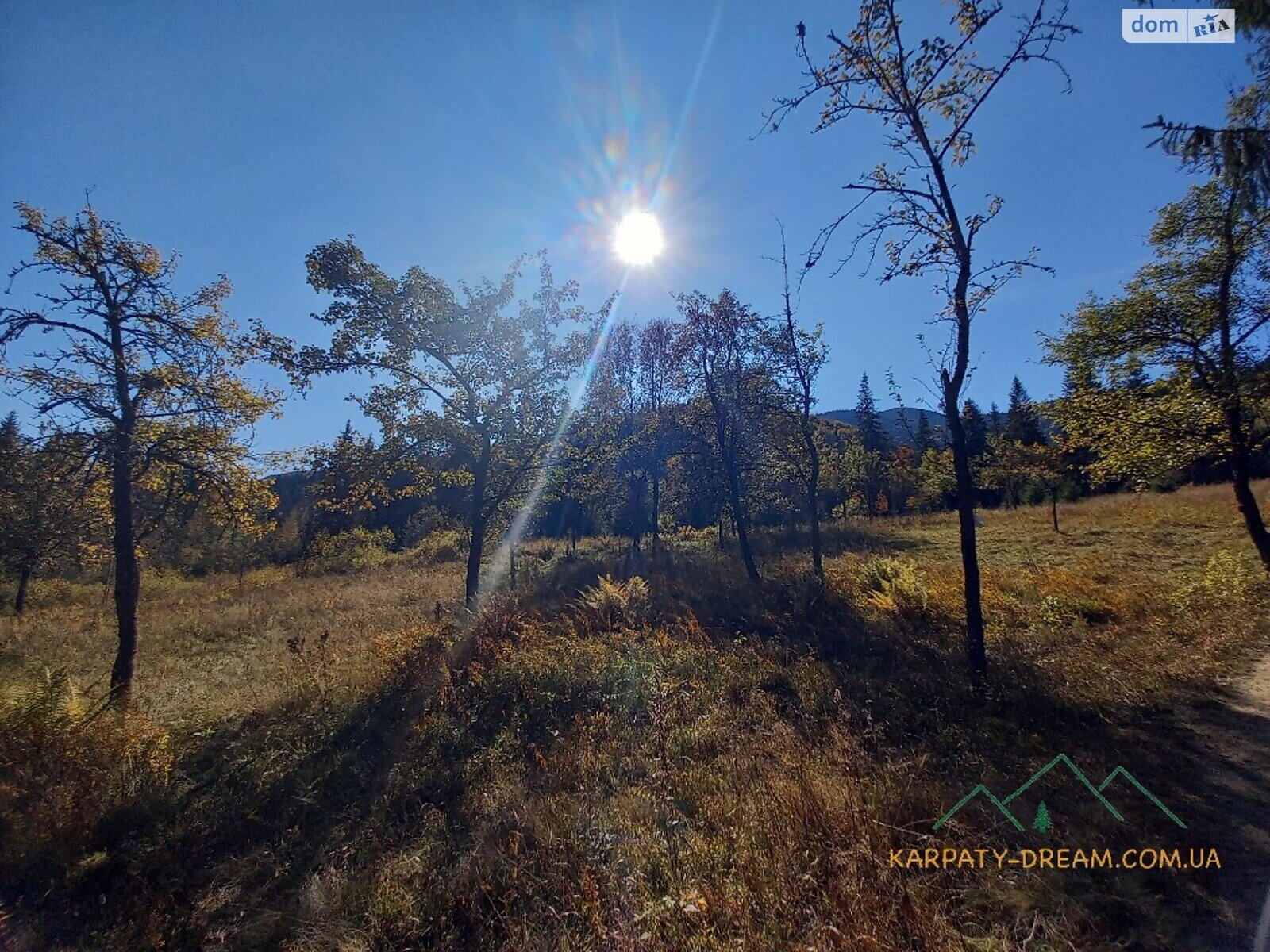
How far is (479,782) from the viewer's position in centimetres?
590

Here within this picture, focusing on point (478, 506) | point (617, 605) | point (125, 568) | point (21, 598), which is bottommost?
point (21, 598)

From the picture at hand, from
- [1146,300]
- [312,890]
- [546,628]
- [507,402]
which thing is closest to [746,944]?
[312,890]

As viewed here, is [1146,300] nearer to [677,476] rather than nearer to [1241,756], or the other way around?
[1241,756]

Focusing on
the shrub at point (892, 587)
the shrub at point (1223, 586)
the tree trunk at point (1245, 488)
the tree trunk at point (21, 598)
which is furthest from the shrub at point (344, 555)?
the tree trunk at point (1245, 488)

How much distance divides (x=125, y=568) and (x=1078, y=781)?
46.6 ft

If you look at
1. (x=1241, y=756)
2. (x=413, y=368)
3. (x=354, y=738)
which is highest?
(x=413, y=368)

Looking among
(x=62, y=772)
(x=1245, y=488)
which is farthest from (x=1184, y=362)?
(x=62, y=772)

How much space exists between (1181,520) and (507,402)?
31.0m

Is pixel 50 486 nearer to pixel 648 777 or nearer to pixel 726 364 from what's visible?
pixel 648 777

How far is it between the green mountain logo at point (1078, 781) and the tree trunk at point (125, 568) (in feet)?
41.6

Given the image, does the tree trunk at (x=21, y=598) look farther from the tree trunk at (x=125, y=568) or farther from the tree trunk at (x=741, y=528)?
the tree trunk at (x=741, y=528)

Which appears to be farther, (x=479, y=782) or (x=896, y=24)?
(x=896, y=24)

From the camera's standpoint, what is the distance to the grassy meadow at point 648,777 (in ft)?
11.3

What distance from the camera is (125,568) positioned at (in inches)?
360
